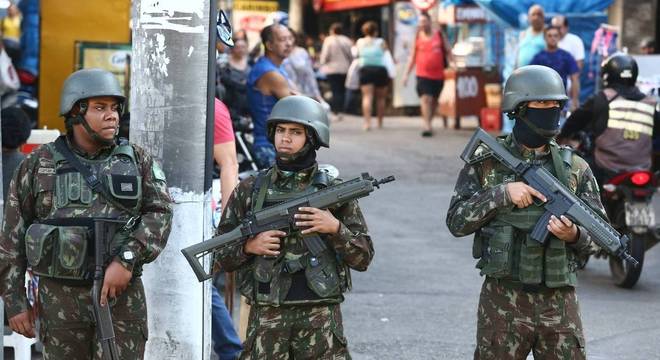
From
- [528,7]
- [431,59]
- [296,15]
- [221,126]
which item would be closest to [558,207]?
[221,126]

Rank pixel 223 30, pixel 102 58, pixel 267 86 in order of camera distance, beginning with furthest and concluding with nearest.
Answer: pixel 102 58, pixel 267 86, pixel 223 30

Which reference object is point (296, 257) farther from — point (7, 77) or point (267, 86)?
point (7, 77)

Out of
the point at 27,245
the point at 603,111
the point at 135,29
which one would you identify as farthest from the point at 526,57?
the point at 27,245

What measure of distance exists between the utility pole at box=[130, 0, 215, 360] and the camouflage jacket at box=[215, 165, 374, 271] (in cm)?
55

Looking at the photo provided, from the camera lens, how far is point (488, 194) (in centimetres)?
527

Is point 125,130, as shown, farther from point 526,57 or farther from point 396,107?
point 396,107

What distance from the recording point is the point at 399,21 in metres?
24.9

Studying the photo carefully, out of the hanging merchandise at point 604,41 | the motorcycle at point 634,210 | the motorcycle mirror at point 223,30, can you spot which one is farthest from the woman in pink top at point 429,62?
the motorcycle mirror at point 223,30

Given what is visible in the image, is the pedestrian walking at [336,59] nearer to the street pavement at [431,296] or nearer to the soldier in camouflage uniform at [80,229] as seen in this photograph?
the street pavement at [431,296]

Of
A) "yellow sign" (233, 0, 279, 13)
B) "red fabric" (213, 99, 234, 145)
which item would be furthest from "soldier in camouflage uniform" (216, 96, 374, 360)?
"yellow sign" (233, 0, 279, 13)

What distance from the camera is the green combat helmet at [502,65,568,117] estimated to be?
5398 millimetres

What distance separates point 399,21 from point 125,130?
→ 17586mm

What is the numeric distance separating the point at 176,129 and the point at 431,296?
12.8 ft

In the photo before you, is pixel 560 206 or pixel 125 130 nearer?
pixel 560 206
